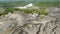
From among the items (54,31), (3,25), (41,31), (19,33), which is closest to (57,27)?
(54,31)

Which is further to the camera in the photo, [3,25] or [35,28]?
[35,28]

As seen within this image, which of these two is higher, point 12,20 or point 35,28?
point 12,20

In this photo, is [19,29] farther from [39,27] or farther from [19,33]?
[39,27]

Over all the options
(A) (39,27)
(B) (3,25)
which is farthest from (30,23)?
(B) (3,25)

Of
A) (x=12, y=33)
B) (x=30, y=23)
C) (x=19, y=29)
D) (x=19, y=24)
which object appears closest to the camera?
(x=12, y=33)

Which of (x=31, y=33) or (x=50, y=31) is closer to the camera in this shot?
(x=31, y=33)

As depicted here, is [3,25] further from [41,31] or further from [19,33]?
[41,31]

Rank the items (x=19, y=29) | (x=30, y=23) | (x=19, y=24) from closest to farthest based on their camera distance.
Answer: (x=19, y=29) < (x=19, y=24) < (x=30, y=23)

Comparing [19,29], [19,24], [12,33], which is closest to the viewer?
[12,33]

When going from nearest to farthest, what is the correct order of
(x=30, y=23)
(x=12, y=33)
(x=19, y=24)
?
(x=12, y=33) → (x=19, y=24) → (x=30, y=23)
